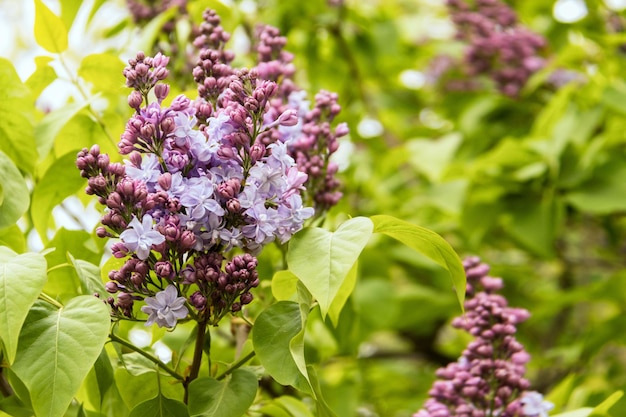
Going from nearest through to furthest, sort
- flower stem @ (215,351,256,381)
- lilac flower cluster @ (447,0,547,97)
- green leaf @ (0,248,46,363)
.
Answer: green leaf @ (0,248,46,363) → flower stem @ (215,351,256,381) → lilac flower cluster @ (447,0,547,97)

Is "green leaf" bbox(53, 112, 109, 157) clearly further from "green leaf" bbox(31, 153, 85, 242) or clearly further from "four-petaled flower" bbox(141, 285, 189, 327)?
"four-petaled flower" bbox(141, 285, 189, 327)

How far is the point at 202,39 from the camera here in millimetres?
1328

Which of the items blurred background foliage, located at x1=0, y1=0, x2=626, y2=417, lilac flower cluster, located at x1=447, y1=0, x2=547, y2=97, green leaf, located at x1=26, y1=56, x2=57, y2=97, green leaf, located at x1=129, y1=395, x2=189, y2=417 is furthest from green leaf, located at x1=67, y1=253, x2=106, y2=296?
lilac flower cluster, located at x1=447, y1=0, x2=547, y2=97

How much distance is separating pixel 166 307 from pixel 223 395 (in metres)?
0.13

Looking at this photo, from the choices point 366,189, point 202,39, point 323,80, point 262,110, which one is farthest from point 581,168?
point 262,110

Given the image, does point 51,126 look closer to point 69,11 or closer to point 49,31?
point 49,31

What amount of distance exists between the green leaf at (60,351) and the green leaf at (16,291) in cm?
4

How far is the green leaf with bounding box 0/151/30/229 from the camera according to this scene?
1.15m

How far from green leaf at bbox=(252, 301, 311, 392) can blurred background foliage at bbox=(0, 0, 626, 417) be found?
0.51 meters

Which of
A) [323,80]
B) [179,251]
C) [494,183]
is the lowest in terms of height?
[179,251]

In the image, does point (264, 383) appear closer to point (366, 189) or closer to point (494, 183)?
point (494, 183)

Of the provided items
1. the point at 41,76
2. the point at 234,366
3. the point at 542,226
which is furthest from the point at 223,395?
the point at 542,226

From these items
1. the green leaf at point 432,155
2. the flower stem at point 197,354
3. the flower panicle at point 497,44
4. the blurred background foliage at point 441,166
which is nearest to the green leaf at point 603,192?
the blurred background foliage at point 441,166

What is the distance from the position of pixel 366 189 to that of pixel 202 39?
5.40 ft
